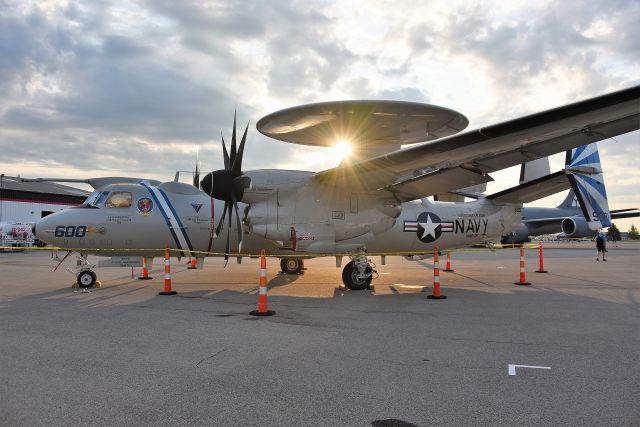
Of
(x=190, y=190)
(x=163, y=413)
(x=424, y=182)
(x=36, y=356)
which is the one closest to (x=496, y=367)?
(x=163, y=413)

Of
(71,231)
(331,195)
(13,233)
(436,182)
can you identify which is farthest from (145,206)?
(13,233)

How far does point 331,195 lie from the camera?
42.7 ft

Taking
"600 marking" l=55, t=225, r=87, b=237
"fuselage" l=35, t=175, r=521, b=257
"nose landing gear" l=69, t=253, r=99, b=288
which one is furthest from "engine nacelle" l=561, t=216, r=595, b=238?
"600 marking" l=55, t=225, r=87, b=237

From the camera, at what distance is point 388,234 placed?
1473 cm

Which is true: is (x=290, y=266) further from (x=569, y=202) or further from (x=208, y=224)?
(x=569, y=202)

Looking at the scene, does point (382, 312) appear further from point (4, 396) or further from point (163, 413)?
point (4, 396)

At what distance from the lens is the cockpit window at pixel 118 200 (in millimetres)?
13156

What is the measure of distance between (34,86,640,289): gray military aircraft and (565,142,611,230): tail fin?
8.6 inches

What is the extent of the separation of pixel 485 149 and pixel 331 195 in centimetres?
452

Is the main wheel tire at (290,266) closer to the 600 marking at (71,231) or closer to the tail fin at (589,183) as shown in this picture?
the 600 marking at (71,231)

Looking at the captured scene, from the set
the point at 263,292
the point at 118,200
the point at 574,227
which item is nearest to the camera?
the point at 263,292

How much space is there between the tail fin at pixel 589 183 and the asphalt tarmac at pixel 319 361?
3.94m

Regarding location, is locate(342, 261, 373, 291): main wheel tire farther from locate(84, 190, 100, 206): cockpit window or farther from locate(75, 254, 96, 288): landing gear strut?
locate(84, 190, 100, 206): cockpit window

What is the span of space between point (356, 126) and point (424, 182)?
99.7 inches
